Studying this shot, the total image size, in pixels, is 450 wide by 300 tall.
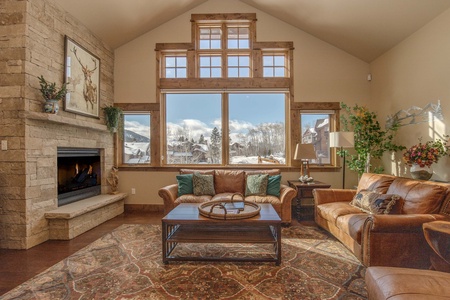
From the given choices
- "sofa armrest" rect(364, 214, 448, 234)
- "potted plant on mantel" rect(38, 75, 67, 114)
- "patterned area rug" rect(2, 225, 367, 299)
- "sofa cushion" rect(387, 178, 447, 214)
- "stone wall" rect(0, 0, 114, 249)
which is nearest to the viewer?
"patterned area rug" rect(2, 225, 367, 299)

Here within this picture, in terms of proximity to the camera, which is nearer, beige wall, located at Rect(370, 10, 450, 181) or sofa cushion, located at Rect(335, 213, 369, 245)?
sofa cushion, located at Rect(335, 213, 369, 245)

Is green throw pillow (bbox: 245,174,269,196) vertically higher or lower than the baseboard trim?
higher

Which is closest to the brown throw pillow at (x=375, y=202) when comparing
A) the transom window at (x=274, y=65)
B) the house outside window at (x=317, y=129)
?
the house outside window at (x=317, y=129)

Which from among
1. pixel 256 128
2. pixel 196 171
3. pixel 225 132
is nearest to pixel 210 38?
pixel 225 132

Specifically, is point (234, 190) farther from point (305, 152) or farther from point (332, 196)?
point (332, 196)

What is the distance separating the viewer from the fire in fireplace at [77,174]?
12.5 feet

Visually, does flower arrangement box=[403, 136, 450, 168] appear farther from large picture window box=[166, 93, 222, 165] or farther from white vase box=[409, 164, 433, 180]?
large picture window box=[166, 93, 222, 165]

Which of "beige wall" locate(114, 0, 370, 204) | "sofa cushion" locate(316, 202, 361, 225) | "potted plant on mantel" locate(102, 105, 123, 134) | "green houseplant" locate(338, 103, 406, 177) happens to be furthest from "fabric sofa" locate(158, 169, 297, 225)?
"potted plant on mantel" locate(102, 105, 123, 134)

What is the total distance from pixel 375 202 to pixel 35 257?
3.95 metres

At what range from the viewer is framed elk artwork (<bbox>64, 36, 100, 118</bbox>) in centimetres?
376

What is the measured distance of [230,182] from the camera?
4500 mm

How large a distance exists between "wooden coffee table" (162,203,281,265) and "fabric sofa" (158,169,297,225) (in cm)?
107

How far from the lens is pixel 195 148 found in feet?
16.8

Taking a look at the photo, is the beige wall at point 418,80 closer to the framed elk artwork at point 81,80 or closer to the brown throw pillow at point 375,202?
the brown throw pillow at point 375,202
